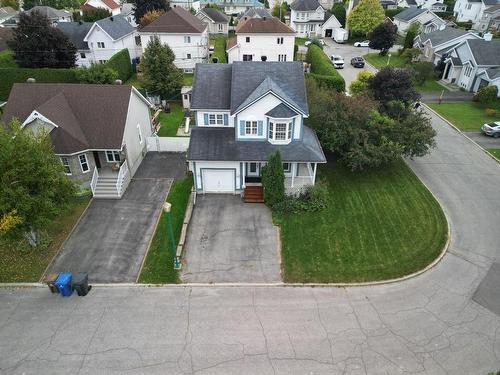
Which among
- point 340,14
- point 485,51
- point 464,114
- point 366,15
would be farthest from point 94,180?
point 340,14

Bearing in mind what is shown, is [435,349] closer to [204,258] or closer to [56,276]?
[204,258]

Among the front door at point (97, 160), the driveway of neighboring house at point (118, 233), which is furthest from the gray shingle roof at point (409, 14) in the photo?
the front door at point (97, 160)

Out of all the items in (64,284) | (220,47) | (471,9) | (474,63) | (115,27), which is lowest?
(64,284)

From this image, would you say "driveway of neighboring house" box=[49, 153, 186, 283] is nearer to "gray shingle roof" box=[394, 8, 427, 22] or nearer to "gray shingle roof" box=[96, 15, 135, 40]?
"gray shingle roof" box=[96, 15, 135, 40]

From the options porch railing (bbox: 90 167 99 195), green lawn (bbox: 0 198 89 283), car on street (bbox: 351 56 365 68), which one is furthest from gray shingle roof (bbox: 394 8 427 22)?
green lawn (bbox: 0 198 89 283)

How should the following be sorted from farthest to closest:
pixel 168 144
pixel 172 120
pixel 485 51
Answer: pixel 485 51 < pixel 172 120 < pixel 168 144

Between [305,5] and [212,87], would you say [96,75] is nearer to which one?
[212,87]
